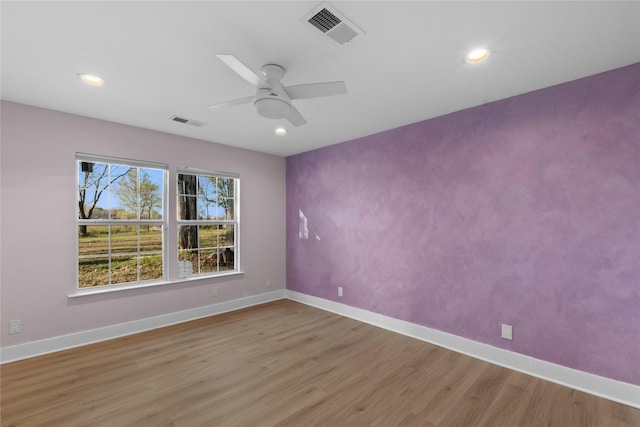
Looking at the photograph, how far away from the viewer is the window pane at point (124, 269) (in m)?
3.48

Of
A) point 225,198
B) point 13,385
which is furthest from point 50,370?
point 225,198

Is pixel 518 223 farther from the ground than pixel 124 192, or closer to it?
closer to it

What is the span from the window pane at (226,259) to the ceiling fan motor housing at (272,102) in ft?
9.47

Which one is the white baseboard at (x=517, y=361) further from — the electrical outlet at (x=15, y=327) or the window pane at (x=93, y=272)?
the electrical outlet at (x=15, y=327)

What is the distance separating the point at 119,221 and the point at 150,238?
42 cm

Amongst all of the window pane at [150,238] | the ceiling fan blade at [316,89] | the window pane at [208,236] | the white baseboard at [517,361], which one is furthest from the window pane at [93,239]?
the white baseboard at [517,361]

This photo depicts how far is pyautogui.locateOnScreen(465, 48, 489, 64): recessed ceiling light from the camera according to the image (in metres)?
1.97

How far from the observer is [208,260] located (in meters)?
4.26

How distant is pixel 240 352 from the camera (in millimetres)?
2920

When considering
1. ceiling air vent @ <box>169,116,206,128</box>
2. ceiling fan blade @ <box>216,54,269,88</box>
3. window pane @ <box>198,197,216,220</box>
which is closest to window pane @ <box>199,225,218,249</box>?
window pane @ <box>198,197,216,220</box>

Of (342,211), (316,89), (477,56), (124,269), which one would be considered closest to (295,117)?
(316,89)

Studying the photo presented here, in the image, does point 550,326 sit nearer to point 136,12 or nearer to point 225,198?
point 136,12

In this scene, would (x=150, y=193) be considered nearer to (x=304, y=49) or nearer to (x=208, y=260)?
(x=208, y=260)

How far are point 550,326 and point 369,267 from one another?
6.39 ft
